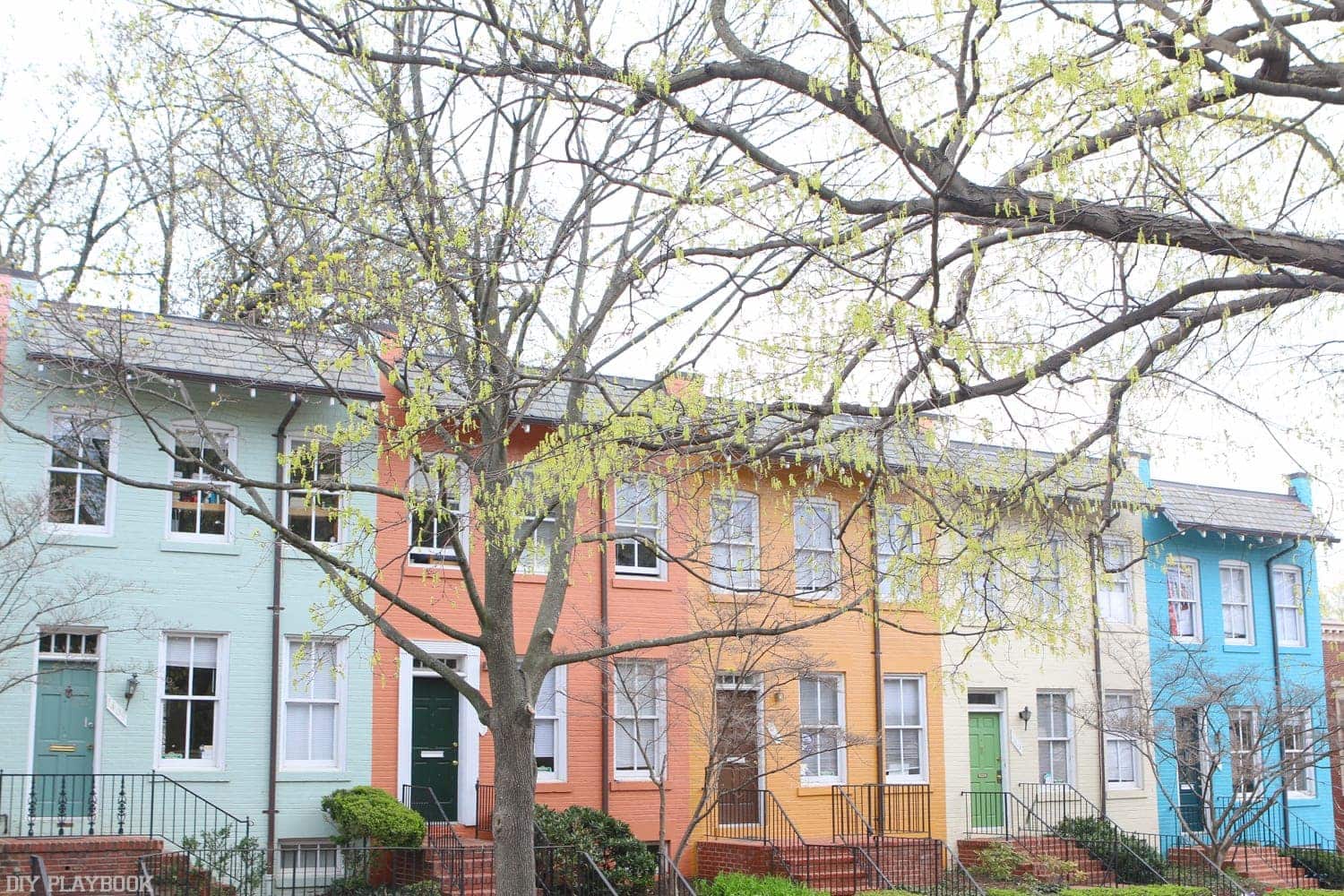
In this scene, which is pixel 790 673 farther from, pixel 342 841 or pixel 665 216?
pixel 665 216

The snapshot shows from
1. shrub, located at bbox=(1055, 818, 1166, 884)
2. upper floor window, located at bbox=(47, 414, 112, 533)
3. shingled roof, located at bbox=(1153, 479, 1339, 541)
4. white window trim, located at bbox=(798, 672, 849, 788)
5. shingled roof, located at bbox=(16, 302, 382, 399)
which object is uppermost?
shingled roof, located at bbox=(16, 302, 382, 399)

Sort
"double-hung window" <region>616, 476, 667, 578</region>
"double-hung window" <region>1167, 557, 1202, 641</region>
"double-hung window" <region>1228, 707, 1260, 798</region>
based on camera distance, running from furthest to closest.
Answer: "double-hung window" <region>1167, 557, 1202, 641</region> → "double-hung window" <region>1228, 707, 1260, 798</region> → "double-hung window" <region>616, 476, 667, 578</region>

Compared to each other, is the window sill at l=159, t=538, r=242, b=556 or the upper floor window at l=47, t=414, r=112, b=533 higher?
the upper floor window at l=47, t=414, r=112, b=533

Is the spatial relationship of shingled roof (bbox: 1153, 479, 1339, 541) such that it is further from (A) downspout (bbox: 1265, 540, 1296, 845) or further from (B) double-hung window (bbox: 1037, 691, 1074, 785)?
(B) double-hung window (bbox: 1037, 691, 1074, 785)

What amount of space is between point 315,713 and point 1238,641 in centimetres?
1950

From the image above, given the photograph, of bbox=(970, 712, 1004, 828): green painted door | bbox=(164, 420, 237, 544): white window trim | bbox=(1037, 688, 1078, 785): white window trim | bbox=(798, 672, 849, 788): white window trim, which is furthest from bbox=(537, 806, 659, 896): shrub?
bbox=(1037, 688, 1078, 785): white window trim

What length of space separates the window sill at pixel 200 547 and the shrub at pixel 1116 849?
14.8 meters

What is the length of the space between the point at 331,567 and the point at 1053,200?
8671 millimetres

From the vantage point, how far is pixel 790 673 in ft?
72.6

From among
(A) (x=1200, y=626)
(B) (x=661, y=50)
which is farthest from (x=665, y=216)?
(A) (x=1200, y=626)

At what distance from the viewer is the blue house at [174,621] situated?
17.8 m

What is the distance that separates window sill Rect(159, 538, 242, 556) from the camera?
1903 cm

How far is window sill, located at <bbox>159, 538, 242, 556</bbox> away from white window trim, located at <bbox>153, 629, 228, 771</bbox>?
3.46 ft

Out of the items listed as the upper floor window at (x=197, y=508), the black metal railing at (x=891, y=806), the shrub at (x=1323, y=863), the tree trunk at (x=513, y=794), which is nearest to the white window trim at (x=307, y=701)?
the upper floor window at (x=197, y=508)
